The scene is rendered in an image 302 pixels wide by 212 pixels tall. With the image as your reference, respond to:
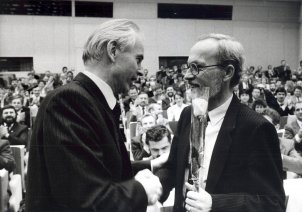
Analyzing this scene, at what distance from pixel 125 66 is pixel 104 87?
0.09 meters

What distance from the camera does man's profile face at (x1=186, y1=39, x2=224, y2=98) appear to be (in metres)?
1.43

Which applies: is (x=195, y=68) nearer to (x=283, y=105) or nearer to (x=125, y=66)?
(x=125, y=66)

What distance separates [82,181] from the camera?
3.13 ft

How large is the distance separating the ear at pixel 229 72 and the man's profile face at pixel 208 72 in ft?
0.06

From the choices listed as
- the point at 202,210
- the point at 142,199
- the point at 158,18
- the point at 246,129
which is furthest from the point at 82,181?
the point at 158,18

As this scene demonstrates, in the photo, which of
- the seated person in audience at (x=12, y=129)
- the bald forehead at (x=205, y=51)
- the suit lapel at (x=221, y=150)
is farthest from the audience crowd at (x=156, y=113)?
the suit lapel at (x=221, y=150)

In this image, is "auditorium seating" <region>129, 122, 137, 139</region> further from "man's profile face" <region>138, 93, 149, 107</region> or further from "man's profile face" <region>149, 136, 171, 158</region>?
"man's profile face" <region>149, 136, 171, 158</region>

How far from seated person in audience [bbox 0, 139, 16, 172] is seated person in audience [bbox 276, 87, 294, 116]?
5119 millimetres

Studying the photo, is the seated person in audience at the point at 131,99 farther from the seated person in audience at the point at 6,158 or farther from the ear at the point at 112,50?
the ear at the point at 112,50

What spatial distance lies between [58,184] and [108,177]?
0.42ft

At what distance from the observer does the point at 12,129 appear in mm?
5453

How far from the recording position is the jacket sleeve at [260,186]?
1.26m

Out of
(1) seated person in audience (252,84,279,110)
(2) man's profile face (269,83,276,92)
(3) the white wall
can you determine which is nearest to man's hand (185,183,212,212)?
(1) seated person in audience (252,84,279,110)

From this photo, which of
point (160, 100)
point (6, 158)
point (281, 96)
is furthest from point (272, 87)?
point (6, 158)
